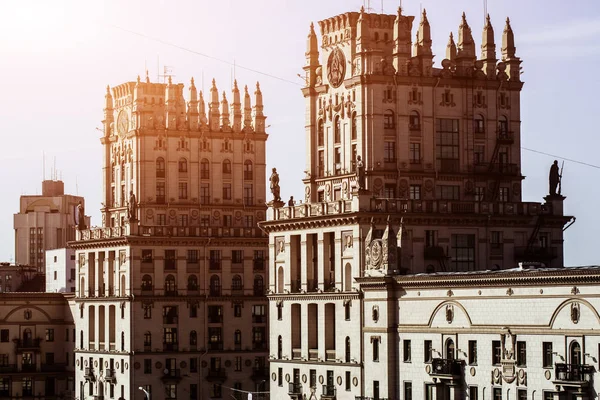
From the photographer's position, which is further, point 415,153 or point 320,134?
point 320,134

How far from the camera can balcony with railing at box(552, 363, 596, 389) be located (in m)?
Answer: 121

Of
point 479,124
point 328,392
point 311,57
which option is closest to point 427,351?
point 328,392

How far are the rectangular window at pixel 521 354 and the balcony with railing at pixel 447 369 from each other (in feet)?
24.8

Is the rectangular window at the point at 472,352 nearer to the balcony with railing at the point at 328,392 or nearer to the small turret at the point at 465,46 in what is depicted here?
the balcony with railing at the point at 328,392

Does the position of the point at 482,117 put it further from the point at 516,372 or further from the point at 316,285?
the point at 516,372

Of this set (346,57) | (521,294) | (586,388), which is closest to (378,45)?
(346,57)

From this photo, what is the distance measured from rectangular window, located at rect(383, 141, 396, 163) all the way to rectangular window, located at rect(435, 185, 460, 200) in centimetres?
553

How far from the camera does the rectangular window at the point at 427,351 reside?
456 ft

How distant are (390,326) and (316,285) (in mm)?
19334

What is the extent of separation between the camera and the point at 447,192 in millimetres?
162125

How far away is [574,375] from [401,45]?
163 ft

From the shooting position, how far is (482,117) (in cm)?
16400

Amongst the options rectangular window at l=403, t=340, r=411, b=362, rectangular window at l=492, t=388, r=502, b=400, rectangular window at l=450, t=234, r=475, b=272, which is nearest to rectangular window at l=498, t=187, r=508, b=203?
rectangular window at l=450, t=234, r=475, b=272

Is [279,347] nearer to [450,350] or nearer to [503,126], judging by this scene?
[503,126]
